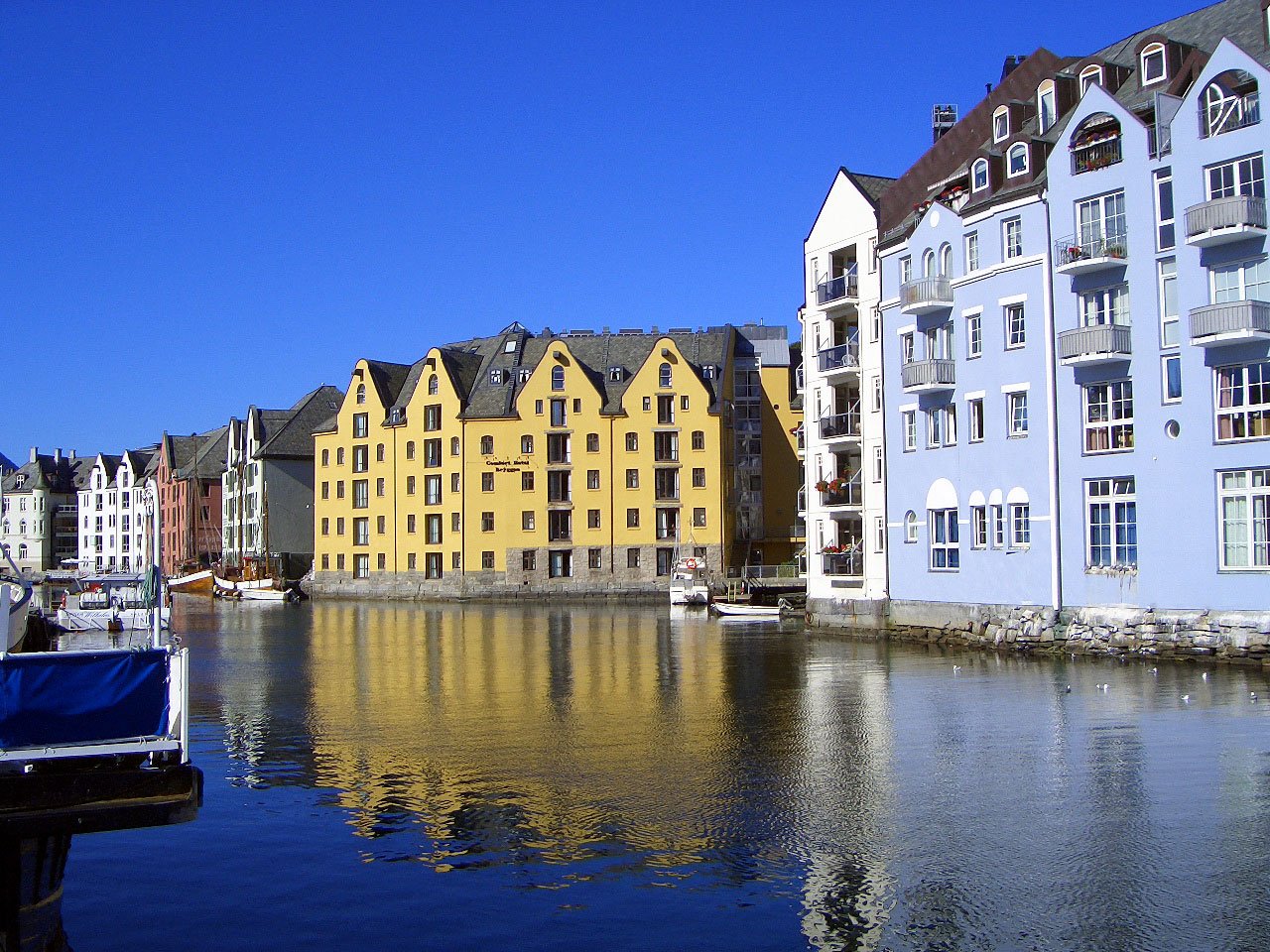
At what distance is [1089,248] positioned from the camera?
40.0m

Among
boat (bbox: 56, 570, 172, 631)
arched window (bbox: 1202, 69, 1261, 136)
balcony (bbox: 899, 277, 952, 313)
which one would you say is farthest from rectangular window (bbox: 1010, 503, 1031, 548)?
boat (bbox: 56, 570, 172, 631)

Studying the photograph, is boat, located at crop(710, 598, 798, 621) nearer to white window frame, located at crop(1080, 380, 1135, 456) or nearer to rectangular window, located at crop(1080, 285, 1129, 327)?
white window frame, located at crop(1080, 380, 1135, 456)

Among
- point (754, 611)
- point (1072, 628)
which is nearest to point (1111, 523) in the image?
point (1072, 628)

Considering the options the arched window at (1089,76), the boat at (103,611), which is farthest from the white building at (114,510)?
the arched window at (1089,76)

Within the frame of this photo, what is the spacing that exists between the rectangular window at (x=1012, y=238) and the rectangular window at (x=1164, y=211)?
5.82m

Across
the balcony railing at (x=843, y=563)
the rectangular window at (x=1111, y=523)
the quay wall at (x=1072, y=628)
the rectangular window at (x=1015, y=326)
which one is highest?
the rectangular window at (x=1015, y=326)

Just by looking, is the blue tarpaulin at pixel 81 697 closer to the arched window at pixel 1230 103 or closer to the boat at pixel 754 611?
the arched window at pixel 1230 103

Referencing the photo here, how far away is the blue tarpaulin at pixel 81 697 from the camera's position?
1169 centimetres

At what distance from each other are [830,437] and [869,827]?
39250mm

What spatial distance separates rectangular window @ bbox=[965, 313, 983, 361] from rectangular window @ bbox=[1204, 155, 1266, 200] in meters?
10.5

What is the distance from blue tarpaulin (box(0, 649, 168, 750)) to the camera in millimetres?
11688

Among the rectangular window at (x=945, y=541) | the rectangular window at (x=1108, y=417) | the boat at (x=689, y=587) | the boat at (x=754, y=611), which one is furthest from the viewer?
the boat at (x=689, y=587)

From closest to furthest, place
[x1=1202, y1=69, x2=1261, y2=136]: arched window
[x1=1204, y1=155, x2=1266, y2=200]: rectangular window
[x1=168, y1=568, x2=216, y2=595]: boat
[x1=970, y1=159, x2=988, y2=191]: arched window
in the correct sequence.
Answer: [x1=1204, y1=155, x2=1266, y2=200]: rectangular window
[x1=1202, y1=69, x2=1261, y2=136]: arched window
[x1=970, y1=159, x2=988, y2=191]: arched window
[x1=168, y1=568, x2=216, y2=595]: boat

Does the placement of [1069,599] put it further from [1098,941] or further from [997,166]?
[1098,941]
